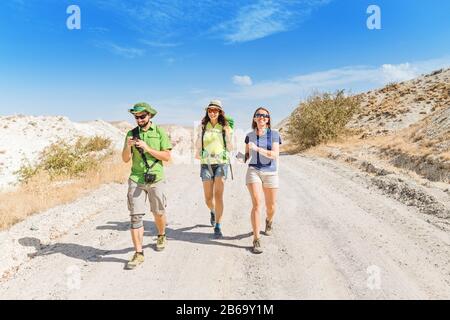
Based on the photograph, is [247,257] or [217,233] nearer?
[247,257]

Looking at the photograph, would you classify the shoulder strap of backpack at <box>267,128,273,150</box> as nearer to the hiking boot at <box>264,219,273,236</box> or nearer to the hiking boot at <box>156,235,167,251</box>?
the hiking boot at <box>264,219,273,236</box>

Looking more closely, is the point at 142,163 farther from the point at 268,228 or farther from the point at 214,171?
the point at 268,228

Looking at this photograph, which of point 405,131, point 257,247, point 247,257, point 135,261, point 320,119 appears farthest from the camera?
point 320,119

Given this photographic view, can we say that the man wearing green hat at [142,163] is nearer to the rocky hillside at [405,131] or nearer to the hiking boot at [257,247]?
the hiking boot at [257,247]

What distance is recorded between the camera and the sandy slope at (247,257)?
4129 mm

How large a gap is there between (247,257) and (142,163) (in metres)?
2.02

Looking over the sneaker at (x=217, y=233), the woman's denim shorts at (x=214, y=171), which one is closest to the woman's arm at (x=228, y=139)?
the woman's denim shorts at (x=214, y=171)

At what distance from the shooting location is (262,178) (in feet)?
18.3

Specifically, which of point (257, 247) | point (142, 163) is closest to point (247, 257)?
point (257, 247)

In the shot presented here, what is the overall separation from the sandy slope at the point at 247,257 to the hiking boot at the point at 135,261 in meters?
0.10

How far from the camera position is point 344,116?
2498 centimetres

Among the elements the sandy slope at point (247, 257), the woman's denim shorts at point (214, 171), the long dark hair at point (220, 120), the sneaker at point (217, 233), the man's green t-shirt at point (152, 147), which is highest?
the long dark hair at point (220, 120)
